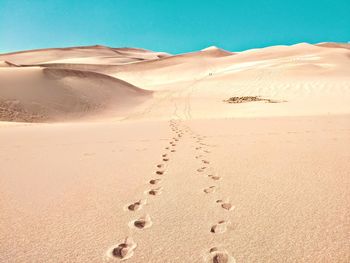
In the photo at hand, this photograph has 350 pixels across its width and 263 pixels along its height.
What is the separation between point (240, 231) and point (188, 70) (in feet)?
120

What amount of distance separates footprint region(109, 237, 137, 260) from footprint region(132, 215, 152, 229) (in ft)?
0.59

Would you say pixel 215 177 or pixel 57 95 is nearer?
pixel 215 177

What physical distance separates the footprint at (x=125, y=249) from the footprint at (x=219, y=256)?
0.40 meters

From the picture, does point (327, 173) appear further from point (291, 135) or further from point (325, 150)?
point (291, 135)

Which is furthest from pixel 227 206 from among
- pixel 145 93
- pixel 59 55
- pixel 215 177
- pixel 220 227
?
pixel 59 55

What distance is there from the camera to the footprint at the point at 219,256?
5.11ft

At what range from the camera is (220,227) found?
6.21ft

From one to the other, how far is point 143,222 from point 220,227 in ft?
1.56

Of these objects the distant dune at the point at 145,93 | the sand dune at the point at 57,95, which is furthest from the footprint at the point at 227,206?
the sand dune at the point at 57,95

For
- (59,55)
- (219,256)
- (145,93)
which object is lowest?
(219,256)

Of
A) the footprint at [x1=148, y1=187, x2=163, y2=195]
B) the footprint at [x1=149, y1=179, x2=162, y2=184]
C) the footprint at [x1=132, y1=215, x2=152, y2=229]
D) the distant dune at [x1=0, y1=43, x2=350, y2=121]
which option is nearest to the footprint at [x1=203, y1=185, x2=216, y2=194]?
the footprint at [x1=148, y1=187, x2=163, y2=195]

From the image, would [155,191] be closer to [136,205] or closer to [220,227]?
[136,205]

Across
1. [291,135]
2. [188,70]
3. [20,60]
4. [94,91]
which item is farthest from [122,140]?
[20,60]

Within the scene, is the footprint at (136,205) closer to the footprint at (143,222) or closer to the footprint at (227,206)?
the footprint at (143,222)
